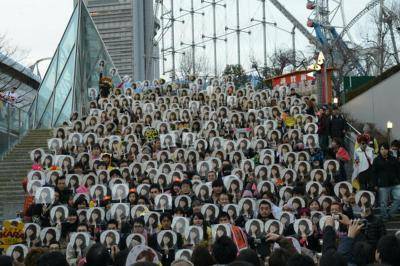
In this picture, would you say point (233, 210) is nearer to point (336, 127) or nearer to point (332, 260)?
point (336, 127)

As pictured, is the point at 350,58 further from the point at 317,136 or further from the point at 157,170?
the point at 157,170

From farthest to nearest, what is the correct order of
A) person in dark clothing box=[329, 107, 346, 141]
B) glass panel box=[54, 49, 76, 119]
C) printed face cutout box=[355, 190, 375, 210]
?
glass panel box=[54, 49, 76, 119]
person in dark clothing box=[329, 107, 346, 141]
printed face cutout box=[355, 190, 375, 210]

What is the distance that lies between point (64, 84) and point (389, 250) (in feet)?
92.4

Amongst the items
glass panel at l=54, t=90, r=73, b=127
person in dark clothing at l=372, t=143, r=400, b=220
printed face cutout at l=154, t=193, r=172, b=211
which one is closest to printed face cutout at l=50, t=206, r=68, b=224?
printed face cutout at l=154, t=193, r=172, b=211

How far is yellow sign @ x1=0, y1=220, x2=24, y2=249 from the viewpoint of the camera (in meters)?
13.3

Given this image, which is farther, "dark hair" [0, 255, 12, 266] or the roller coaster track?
the roller coaster track

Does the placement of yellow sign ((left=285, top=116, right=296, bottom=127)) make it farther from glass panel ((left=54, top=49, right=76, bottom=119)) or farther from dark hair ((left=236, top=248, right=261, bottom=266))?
dark hair ((left=236, top=248, right=261, bottom=266))

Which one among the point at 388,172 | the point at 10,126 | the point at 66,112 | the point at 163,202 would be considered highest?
the point at 66,112

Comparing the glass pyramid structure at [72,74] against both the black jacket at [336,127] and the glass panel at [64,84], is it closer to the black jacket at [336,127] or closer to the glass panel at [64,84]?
the glass panel at [64,84]

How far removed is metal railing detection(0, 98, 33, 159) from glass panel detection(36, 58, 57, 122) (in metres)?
2.81

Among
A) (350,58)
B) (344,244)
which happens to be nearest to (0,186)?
(344,244)

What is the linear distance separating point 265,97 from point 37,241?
14.9 metres

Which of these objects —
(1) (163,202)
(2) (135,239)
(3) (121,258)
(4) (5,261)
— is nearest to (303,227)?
(2) (135,239)

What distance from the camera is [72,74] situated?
33.4 m
